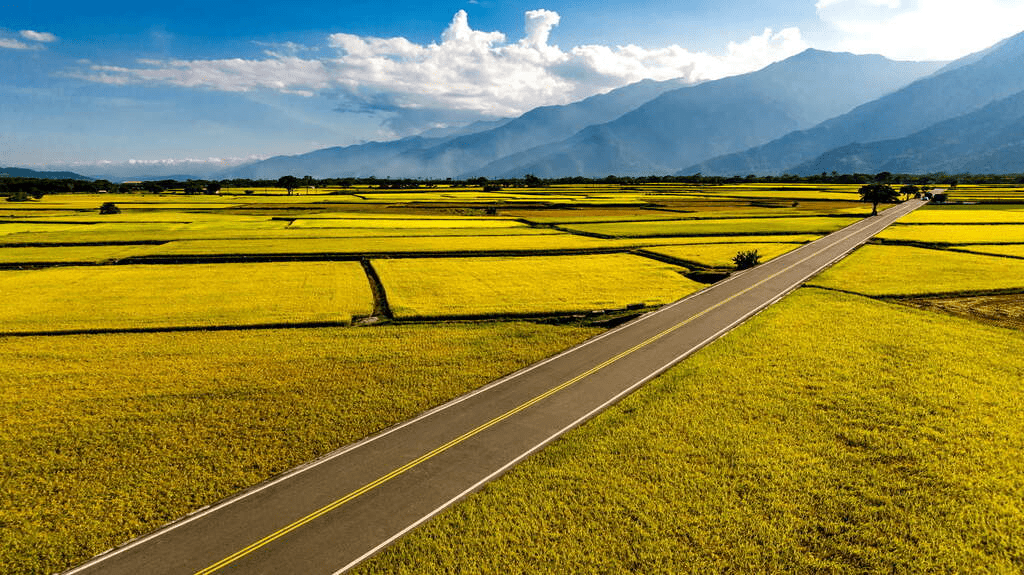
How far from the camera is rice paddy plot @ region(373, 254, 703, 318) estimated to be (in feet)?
117

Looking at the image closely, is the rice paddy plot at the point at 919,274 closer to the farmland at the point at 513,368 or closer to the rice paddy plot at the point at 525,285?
the farmland at the point at 513,368

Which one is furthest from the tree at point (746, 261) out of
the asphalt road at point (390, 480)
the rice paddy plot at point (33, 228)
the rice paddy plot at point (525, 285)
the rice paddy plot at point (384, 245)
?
the rice paddy plot at point (33, 228)

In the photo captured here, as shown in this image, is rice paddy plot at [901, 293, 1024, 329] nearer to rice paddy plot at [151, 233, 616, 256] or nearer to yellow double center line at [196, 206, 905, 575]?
yellow double center line at [196, 206, 905, 575]

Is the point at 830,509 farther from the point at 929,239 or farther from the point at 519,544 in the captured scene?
the point at 929,239

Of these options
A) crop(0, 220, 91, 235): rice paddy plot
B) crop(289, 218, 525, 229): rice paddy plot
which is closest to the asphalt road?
crop(289, 218, 525, 229): rice paddy plot

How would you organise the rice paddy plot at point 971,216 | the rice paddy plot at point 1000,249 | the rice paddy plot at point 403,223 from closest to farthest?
the rice paddy plot at point 1000,249 < the rice paddy plot at point 971,216 < the rice paddy plot at point 403,223

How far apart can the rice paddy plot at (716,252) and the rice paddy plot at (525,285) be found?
469 cm

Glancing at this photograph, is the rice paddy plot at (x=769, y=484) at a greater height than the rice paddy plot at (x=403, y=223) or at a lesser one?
lesser

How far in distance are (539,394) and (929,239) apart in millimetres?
72819

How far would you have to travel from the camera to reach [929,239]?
66.2 meters

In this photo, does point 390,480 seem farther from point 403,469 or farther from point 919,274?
point 919,274

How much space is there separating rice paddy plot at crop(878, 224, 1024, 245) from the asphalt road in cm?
6231

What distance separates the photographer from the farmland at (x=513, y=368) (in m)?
12.8

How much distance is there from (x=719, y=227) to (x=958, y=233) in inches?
1299
